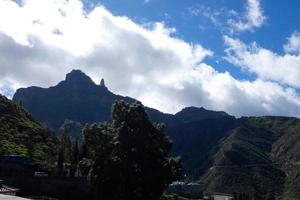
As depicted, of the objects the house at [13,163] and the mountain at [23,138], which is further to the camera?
the mountain at [23,138]

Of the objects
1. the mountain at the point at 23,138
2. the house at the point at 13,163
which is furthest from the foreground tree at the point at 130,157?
the mountain at the point at 23,138

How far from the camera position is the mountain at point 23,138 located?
10425 cm

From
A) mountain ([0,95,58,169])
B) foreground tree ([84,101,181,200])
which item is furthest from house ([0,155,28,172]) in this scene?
foreground tree ([84,101,181,200])

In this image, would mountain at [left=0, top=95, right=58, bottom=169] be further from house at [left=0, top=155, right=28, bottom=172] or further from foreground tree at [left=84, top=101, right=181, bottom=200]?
foreground tree at [left=84, top=101, right=181, bottom=200]

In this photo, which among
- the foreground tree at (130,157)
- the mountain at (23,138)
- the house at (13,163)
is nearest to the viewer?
the foreground tree at (130,157)

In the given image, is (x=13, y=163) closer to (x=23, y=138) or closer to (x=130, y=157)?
(x=23, y=138)

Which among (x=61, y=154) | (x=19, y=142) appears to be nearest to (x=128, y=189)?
→ (x=61, y=154)

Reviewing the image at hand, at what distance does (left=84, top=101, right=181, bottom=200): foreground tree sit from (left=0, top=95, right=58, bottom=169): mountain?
48548mm

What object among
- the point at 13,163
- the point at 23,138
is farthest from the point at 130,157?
the point at 23,138

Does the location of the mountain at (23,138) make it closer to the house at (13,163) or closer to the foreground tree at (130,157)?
the house at (13,163)

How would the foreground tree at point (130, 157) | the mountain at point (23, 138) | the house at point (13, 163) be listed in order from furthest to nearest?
the mountain at point (23, 138) < the house at point (13, 163) < the foreground tree at point (130, 157)

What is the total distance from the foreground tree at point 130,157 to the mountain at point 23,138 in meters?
48.5

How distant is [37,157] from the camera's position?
106 m

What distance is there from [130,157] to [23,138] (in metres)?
71.9
